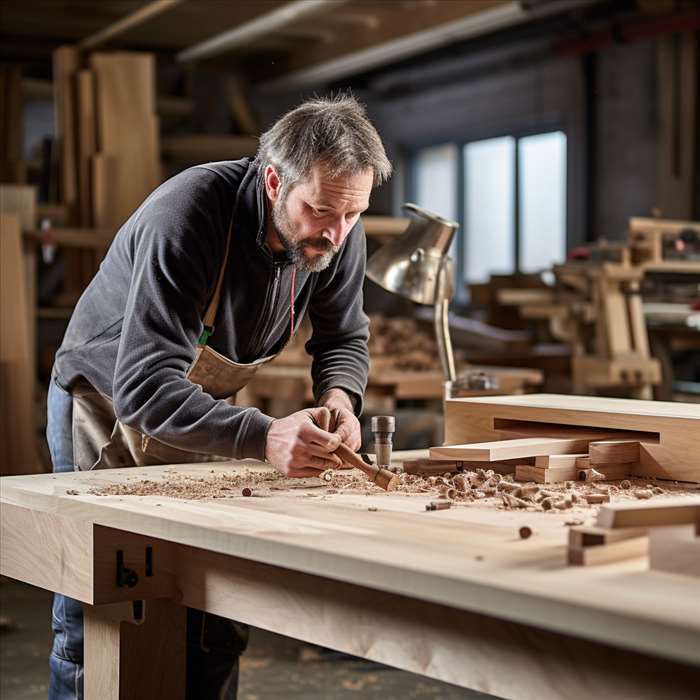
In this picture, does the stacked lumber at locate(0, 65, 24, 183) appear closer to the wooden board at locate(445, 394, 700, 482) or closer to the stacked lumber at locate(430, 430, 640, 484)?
the wooden board at locate(445, 394, 700, 482)

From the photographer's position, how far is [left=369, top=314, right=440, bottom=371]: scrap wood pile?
617cm

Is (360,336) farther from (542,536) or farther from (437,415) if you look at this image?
(437,415)

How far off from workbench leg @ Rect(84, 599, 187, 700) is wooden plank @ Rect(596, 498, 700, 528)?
38.9 inches

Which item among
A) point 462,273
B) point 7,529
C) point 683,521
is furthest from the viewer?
point 462,273

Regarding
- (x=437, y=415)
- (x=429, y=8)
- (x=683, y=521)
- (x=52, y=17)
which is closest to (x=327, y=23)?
(x=429, y=8)

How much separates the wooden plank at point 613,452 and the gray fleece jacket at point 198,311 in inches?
27.4

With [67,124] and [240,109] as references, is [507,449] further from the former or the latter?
[240,109]

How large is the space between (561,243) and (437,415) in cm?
490

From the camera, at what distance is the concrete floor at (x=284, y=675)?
4.23 metres

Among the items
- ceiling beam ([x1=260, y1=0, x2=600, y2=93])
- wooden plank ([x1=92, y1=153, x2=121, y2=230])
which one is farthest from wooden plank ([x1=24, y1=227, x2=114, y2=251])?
ceiling beam ([x1=260, y1=0, x2=600, y2=93])

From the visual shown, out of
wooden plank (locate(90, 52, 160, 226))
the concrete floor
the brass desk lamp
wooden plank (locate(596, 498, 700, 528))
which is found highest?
wooden plank (locate(90, 52, 160, 226))

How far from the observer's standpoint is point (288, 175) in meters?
2.56

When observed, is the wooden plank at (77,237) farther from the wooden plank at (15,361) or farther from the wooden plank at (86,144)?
the wooden plank at (86,144)

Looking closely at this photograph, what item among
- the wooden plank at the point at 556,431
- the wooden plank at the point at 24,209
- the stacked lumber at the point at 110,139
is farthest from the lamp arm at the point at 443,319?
the stacked lumber at the point at 110,139
